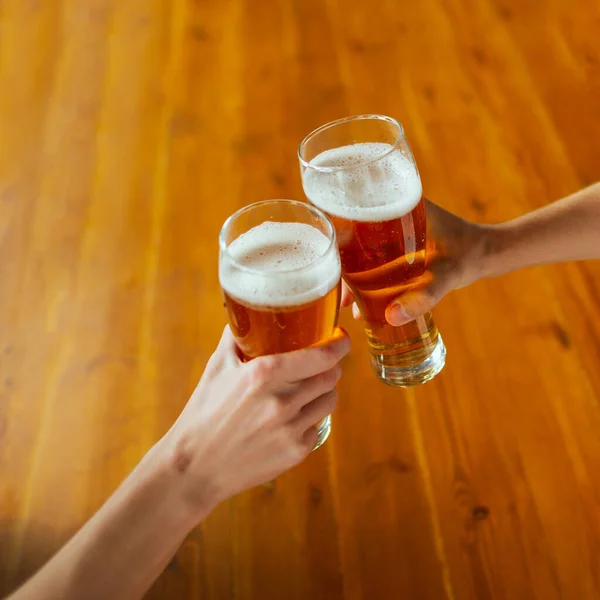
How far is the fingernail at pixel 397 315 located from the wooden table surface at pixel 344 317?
14cm

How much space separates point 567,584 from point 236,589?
359mm

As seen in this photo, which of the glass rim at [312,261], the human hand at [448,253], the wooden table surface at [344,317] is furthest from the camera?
the human hand at [448,253]

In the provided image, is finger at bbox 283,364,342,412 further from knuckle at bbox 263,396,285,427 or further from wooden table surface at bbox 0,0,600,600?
wooden table surface at bbox 0,0,600,600

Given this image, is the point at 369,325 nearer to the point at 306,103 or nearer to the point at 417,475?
the point at 417,475

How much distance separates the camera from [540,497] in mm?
833

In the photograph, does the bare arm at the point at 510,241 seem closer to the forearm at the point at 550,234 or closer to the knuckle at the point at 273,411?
the forearm at the point at 550,234

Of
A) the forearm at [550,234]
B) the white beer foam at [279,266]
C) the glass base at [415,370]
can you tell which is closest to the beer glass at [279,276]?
the white beer foam at [279,266]

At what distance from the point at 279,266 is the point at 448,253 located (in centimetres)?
30

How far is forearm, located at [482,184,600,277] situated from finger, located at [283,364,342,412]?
366 mm

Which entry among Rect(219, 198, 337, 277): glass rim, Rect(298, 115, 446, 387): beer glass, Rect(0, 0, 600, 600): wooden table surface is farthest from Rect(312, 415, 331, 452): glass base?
Rect(219, 198, 337, 277): glass rim

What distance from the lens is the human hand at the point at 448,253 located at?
0.93 m

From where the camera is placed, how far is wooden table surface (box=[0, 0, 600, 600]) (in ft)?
2.71

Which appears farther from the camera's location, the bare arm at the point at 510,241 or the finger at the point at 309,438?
the bare arm at the point at 510,241

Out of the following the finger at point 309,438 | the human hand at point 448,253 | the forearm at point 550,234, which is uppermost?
the finger at point 309,438
